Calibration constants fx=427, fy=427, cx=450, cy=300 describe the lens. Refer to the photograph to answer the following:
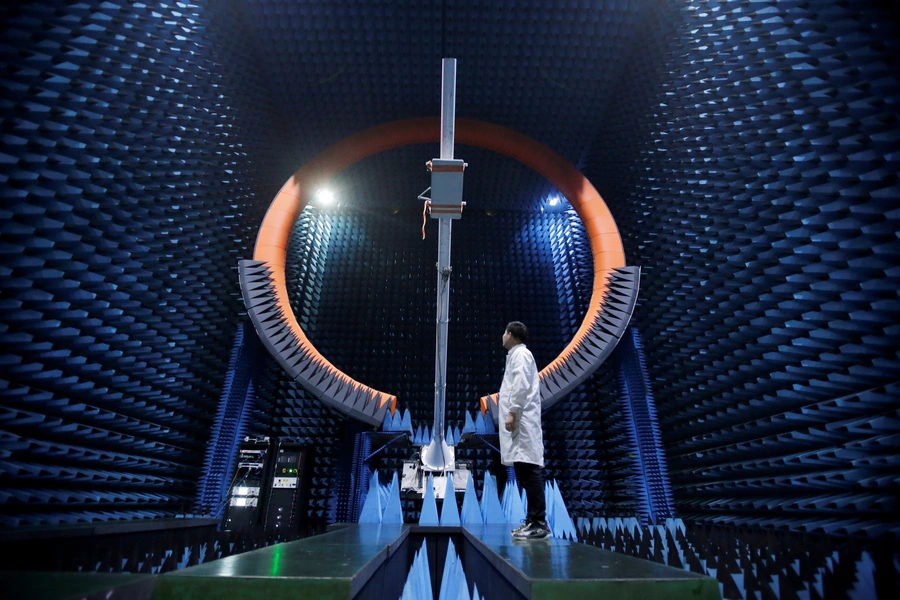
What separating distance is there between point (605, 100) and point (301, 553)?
19.1 feet

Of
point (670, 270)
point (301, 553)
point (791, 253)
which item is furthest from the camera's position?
point (670, 270)

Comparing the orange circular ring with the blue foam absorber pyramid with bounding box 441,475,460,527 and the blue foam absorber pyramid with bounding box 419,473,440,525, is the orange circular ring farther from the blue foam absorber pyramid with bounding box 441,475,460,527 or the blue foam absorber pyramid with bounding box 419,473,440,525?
the blue foam absorber pyramid with bounding box 419,473,440,525

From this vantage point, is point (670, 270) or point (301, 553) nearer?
point (301, 553)

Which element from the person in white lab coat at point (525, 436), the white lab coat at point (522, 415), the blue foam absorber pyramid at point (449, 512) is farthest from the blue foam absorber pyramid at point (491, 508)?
the white lab coat at point (522, 415)

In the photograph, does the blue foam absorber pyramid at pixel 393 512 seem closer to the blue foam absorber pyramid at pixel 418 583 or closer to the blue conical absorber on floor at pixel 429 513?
the blue conical absorber on floor at pixel 429 513

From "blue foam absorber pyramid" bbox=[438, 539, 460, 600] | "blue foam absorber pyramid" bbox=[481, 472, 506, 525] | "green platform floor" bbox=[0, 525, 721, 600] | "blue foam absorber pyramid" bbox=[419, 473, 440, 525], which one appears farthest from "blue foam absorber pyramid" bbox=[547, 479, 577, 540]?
"green platform floor" bbox=[0, 525, 721, 600]

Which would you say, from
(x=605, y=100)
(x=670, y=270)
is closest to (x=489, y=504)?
(x=670, y=270)

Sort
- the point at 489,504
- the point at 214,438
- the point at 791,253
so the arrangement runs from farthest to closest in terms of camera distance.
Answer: the point at 214,438, the point at 489,504, the point at 791,253

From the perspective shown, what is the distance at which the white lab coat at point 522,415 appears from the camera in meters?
2.54

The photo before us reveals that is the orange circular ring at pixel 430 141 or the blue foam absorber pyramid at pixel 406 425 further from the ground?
the orange circular ring at pixel 430 141

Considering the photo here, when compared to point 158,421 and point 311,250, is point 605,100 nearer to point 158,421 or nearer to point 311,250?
point 311,250

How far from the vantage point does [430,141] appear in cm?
549

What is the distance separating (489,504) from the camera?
3865mm

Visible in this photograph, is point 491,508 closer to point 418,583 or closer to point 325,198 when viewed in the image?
point 418,583
